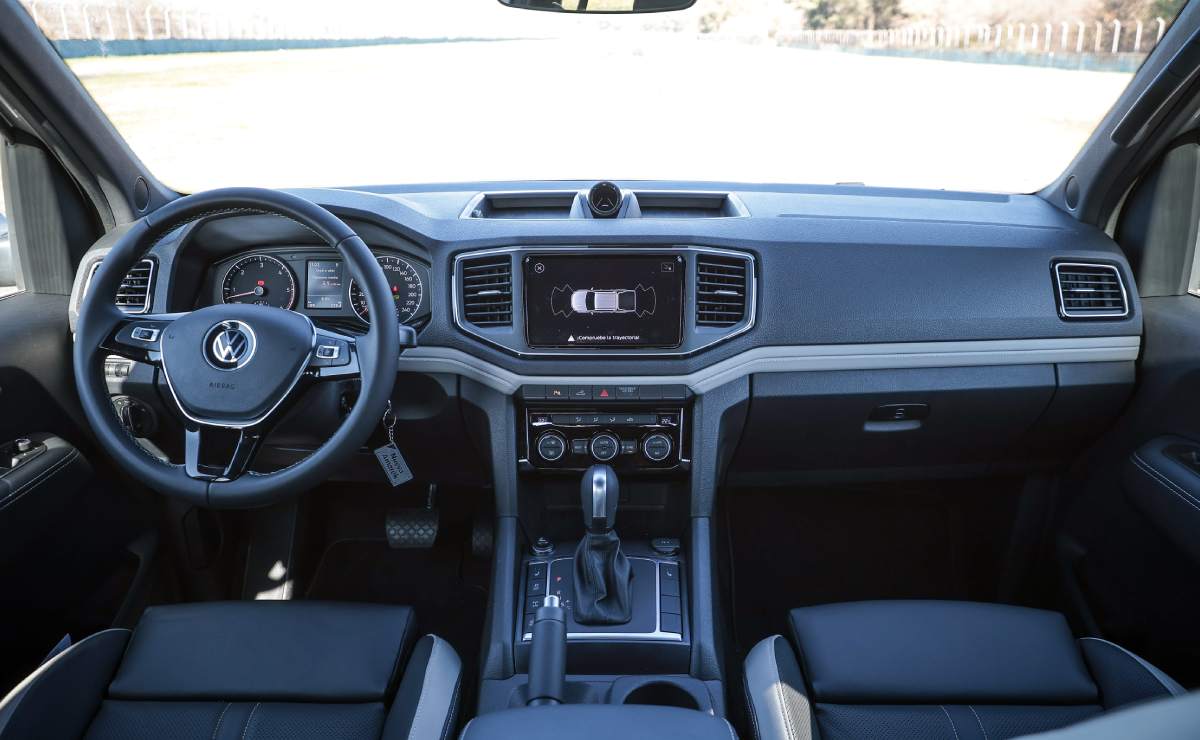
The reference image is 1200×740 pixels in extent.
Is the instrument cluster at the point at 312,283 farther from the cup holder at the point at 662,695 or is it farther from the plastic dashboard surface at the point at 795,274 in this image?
the cup holder at the point at 662,695

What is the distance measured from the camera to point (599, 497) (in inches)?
88.8

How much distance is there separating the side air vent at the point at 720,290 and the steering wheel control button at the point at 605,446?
40 centimetres

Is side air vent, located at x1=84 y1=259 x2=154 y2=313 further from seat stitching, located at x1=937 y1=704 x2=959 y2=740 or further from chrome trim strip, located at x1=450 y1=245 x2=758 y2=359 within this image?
seat stitching, located at x1=937 y1=704 x2=959 y2=740

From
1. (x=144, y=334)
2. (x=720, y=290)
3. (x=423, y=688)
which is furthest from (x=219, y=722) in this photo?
(x=720, y=290)

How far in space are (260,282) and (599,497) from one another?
43.3 inches

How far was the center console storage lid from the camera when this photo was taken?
145 centimetres

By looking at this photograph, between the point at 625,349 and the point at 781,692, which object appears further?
the point at 625,349

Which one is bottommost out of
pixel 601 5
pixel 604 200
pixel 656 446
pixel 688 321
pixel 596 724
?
pixel 596 724

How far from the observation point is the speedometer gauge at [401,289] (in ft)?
7.86

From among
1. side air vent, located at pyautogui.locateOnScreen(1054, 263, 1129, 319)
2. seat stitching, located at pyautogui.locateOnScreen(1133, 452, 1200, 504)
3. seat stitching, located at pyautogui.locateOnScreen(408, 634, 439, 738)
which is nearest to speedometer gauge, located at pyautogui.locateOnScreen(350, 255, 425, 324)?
seat stitching, located at pyautogui.locateOnScreen(408, 634, 439, 738)

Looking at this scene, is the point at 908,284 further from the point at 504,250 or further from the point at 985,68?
the point at 985,68

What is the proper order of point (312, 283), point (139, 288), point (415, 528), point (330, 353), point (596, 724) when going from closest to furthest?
point (596, 724) → point (330, 353) → point (139, 288) → point (312, 283) → point (415, 528)

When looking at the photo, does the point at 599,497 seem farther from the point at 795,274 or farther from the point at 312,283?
the point at 312,283

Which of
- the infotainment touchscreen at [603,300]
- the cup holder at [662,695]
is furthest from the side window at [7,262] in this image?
the cup holder at [662,695]
